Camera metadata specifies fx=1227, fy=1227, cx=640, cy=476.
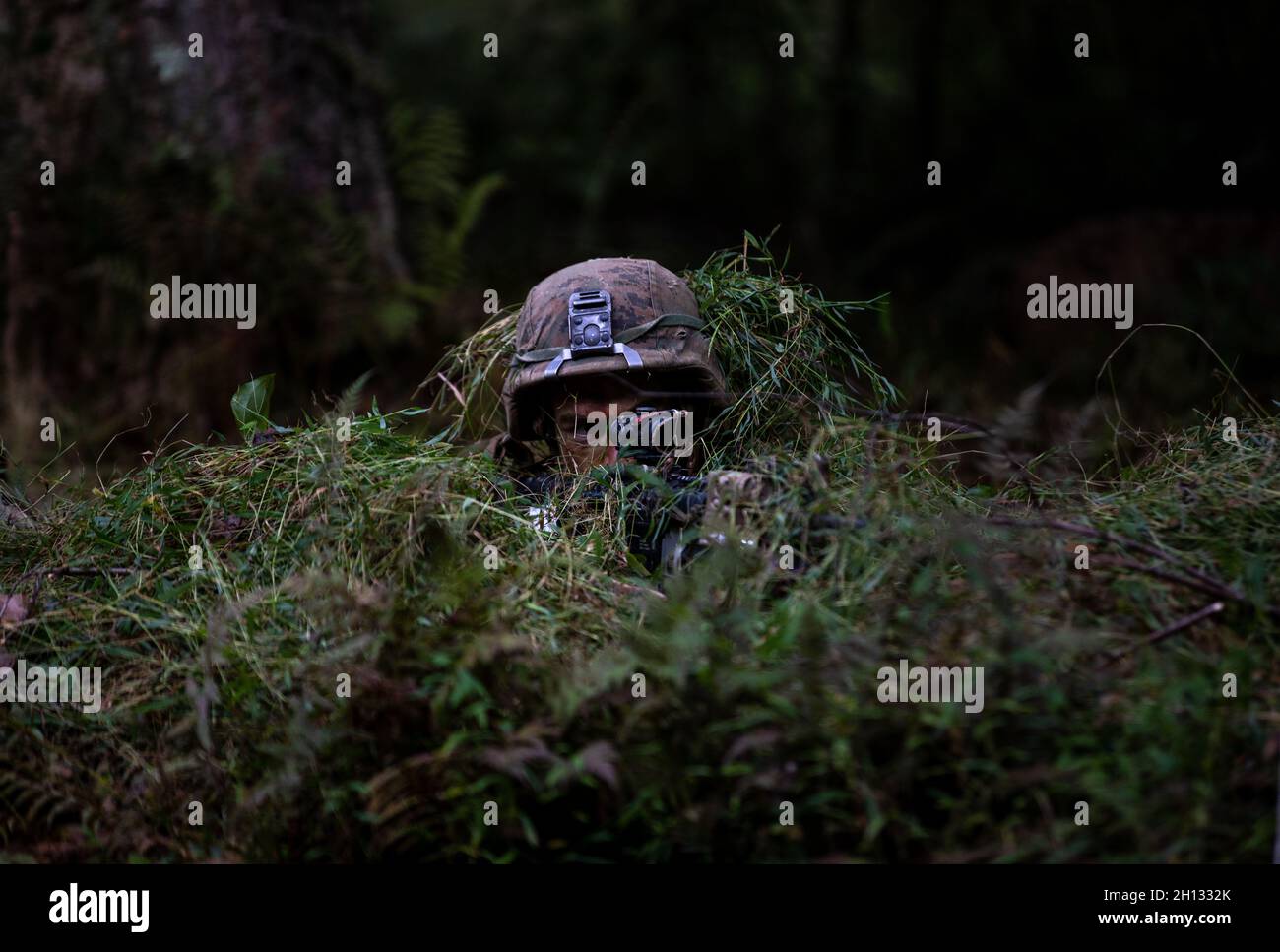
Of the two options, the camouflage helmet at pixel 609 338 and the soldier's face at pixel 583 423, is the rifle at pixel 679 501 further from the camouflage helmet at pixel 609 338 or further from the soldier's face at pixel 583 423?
the camouflage helmet at pixel 609 338

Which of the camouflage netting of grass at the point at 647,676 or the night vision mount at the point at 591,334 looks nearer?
the camouflage netting of grass at the point at 647,676

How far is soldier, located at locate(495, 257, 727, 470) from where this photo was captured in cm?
371

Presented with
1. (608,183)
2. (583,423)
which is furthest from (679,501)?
(608,183)

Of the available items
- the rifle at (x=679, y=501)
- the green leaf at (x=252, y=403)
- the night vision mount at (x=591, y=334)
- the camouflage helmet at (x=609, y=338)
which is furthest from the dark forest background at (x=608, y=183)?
the rifle at (x=679, y=501)

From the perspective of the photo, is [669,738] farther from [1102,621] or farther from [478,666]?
[1102,621]

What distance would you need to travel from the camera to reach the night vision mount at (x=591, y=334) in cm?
370

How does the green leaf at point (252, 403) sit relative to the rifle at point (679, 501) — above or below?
above

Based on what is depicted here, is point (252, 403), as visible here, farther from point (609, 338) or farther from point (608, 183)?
point (608, 183)

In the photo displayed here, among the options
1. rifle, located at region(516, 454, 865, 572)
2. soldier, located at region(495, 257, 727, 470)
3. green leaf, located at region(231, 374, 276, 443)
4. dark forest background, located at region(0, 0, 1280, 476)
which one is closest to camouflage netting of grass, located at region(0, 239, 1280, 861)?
rifle, located at region(516, 454, 865, 572)

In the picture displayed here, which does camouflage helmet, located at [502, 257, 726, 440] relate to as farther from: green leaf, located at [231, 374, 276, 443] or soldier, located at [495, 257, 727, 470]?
green leaf, located at [231, 374, 276, 443]

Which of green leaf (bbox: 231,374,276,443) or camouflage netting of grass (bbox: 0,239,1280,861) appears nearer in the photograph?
camouflage netting of grass (bbox: 0,239,1280,861)

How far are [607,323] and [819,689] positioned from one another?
169 centimetres

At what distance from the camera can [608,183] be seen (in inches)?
480

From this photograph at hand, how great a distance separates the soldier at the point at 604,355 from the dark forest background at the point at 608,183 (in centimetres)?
95
